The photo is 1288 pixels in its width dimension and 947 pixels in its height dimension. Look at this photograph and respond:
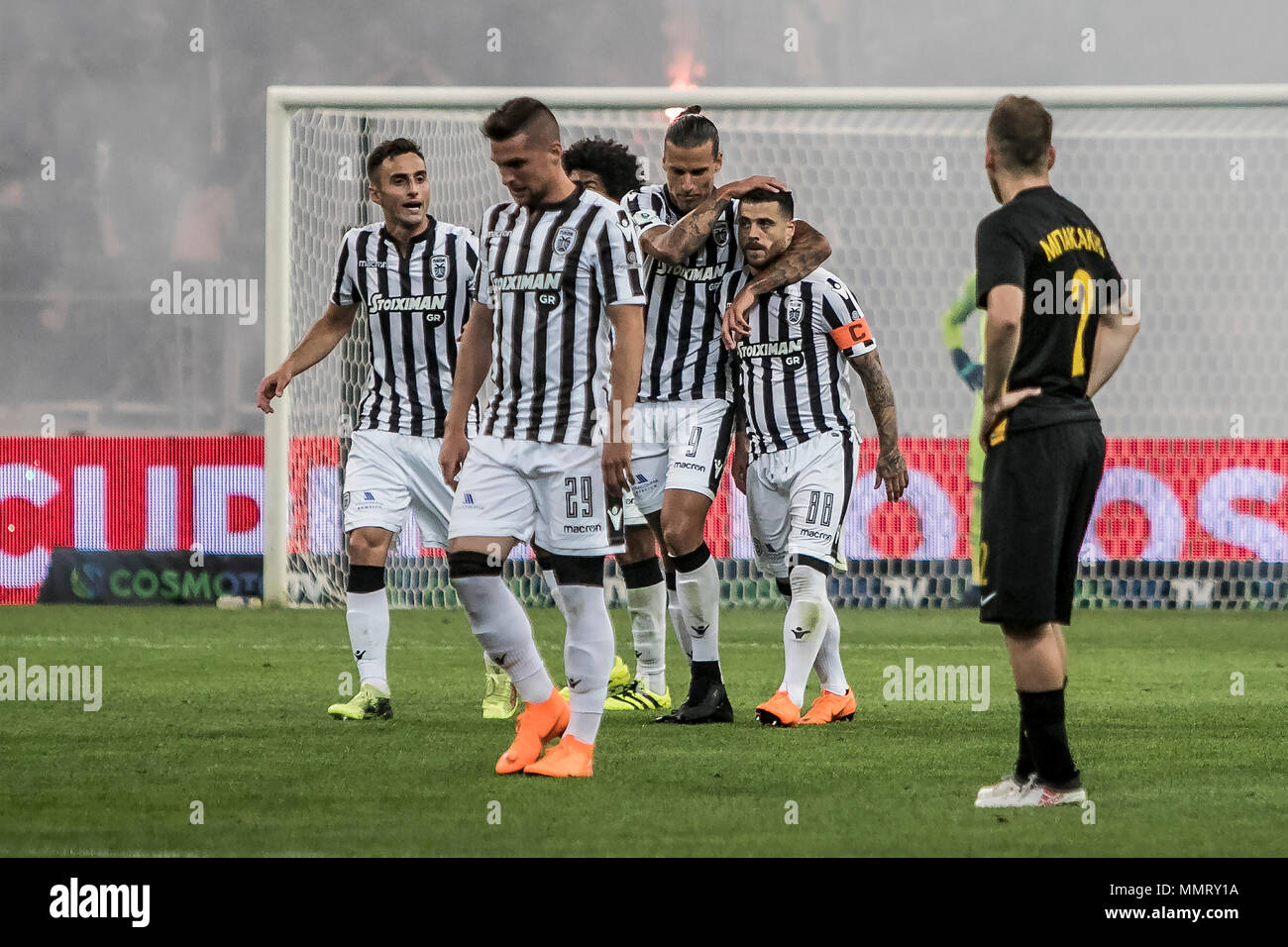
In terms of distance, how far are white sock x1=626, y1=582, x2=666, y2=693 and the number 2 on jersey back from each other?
290cm

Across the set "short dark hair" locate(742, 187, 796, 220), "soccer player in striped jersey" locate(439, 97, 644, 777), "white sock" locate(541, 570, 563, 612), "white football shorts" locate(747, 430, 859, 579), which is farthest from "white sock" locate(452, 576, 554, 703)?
"short dark hair" locate(742, 187, 796, 220)

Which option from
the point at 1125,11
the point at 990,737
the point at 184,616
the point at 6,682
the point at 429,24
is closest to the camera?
the point at 990,737

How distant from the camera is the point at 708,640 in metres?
7.15

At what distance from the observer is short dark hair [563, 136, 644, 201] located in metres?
7.60

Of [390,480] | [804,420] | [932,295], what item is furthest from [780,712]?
[932,295]

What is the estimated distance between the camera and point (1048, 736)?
5008mm

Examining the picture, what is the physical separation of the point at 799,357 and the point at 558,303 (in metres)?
1.76

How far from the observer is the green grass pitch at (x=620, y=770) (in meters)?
4.54

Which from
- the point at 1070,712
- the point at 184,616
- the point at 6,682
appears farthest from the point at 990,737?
the point at 184,616

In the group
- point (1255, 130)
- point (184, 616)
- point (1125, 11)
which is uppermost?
point (1125, 11)

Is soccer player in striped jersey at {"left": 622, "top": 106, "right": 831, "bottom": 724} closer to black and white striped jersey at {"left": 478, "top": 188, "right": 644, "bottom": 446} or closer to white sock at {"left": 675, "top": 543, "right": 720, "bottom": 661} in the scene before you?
white sock at {"left": 675, "top": 543, "right": 720, "bottom": 661}

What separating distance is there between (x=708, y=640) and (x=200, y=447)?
762cm

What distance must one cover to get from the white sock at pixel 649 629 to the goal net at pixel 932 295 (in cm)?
515
